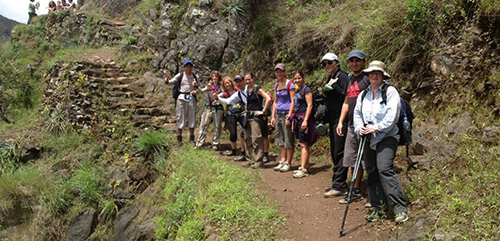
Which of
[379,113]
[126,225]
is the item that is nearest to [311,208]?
[379,113]

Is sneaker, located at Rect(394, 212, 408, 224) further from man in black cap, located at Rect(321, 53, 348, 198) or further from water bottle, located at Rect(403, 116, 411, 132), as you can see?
man in black cap, located at Rect(321, 53, 348, 198)

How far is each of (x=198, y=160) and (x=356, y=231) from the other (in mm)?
3790

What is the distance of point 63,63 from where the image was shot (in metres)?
12.3

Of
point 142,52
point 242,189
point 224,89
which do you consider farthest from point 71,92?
point 242,189

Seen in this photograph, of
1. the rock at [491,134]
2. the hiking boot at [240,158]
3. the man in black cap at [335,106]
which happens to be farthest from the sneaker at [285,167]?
the rock at [491,134]

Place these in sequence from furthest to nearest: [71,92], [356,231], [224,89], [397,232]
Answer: [71,92], [224,89], [356,231], [397,232]

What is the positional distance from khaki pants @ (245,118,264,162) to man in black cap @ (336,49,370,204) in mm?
2164

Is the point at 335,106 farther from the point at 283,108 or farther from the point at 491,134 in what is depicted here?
the point at 491,134

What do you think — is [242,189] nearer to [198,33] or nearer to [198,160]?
[198,160]

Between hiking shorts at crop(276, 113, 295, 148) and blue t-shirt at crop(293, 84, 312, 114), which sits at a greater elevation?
blue t-shirt at crop(293, 84, 312, 114)

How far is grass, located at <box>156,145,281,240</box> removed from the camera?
455 centimetres

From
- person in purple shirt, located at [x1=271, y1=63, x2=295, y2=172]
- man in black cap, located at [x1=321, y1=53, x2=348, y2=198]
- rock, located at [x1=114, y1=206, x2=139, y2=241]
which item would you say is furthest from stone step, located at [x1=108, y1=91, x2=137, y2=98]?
man in black cap, located at [x1=321, y1=53, x2=348, y2=198]

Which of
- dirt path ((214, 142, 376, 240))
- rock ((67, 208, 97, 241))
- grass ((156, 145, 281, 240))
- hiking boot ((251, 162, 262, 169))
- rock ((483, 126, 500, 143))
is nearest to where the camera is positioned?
rock ((483, 126, 500, 143))

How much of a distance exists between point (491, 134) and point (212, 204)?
385 centimetres
